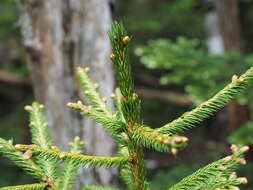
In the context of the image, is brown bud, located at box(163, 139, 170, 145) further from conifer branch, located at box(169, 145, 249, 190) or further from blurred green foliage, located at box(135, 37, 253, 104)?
blurred green foliage, located at box(135, 37, 253, 104)

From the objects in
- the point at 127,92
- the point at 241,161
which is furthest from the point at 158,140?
the point at 241,161

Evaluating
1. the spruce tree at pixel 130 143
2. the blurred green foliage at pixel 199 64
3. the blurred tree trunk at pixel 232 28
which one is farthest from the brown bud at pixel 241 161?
the blurred tree trunk at pixel 232 28

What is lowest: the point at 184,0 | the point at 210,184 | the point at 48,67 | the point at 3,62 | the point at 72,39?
the point at 210,184

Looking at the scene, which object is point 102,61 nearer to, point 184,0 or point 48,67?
point 48,67

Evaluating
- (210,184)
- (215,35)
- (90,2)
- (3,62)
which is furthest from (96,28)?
(3,62)

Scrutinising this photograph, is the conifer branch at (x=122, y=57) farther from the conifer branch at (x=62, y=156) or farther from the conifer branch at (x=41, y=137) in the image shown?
the conifer branch at (x=41, y=137)
